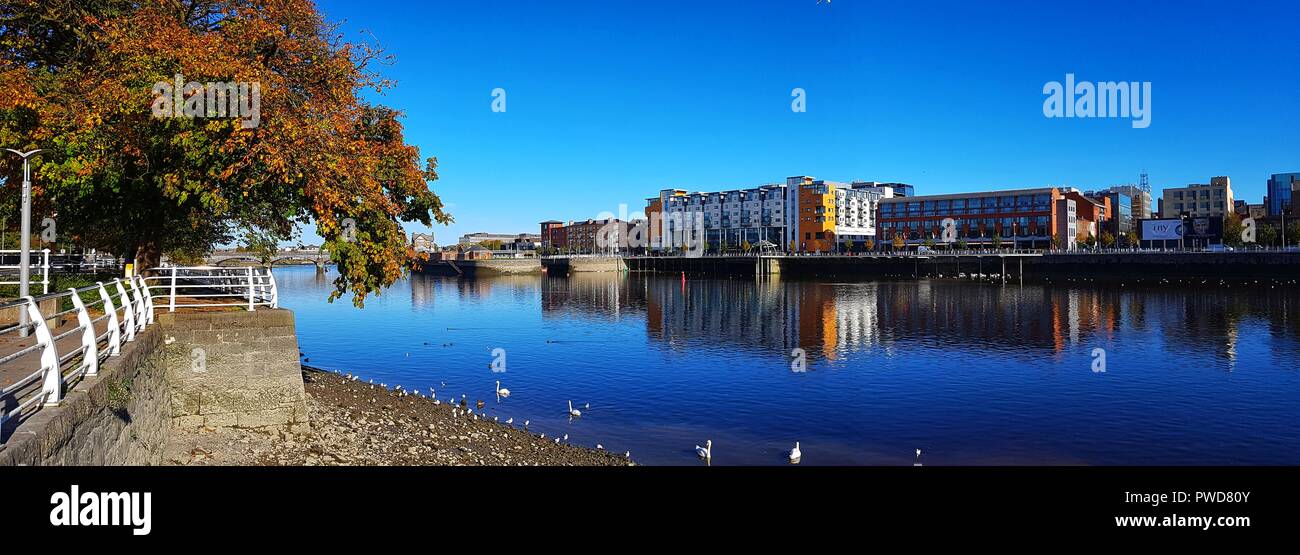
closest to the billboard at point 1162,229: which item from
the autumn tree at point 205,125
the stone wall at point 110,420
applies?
the autumn tree at point 205,125

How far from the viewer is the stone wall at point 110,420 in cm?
757

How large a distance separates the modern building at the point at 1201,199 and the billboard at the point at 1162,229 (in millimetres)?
31732

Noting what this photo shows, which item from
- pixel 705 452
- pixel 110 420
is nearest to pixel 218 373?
pixel 110 420

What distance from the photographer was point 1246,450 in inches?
801

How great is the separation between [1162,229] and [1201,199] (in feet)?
151

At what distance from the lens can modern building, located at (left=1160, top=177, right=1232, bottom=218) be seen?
588ft

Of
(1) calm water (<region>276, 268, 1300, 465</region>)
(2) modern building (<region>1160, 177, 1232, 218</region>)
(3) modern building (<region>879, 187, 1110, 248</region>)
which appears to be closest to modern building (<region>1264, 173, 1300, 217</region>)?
(2) modern building (<region>1160, 177, 1232, 218</region>)

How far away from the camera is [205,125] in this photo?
17.8 meters

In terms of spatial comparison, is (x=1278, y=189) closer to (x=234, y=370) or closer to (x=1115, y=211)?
(x=1115, y=211)

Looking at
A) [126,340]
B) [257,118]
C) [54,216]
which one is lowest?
[126,340]
